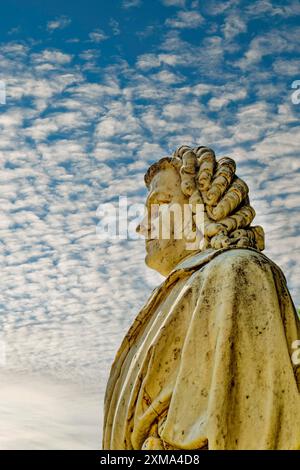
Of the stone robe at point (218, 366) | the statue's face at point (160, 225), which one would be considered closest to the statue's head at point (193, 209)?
the statue's face at point (160, 225)

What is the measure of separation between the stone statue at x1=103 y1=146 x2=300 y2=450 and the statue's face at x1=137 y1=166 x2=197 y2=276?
2.5 inches

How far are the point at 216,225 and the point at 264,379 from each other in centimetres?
159

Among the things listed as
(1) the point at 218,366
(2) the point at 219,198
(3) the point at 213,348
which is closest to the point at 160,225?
(2) the point at 219,198

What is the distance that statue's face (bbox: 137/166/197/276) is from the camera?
7020mm

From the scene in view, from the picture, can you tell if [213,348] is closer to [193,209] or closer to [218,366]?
[218,366]

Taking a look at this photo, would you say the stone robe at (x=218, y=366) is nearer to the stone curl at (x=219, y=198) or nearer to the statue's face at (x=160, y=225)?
the stone curl at (x=219, y=198)

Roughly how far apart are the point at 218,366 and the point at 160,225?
2.11 meters

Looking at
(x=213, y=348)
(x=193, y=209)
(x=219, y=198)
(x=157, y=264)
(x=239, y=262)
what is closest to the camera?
(x=213, y=348)

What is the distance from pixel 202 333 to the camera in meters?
5.58

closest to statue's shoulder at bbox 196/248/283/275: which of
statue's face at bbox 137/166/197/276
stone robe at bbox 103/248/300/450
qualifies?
stone robe at bbox 103/248/300/450

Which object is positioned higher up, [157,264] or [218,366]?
[157,264]

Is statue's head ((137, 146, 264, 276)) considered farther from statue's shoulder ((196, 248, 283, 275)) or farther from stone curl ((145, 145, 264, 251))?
statue's shoulder ((196, 248, 283, 275))

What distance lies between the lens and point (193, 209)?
679 cm
